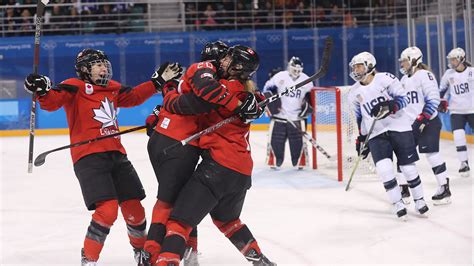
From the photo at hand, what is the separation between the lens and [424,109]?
562 cm

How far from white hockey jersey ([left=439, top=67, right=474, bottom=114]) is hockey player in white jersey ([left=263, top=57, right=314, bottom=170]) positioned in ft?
4.53

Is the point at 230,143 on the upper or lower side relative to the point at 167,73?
lower

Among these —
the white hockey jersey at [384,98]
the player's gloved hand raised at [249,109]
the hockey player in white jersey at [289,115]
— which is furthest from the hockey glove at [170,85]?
the hockey player in white jersey at [289,115]

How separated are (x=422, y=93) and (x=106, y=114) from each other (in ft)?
9.60

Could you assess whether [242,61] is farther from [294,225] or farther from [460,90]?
[460,90]

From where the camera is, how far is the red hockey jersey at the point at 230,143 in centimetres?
326

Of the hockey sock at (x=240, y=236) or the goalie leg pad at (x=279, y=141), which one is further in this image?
the goalie leg pad at (x=279, y=141)

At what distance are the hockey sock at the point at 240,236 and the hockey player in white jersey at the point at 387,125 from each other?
181cm

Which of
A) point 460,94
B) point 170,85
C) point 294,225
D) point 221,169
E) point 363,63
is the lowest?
point 294,225

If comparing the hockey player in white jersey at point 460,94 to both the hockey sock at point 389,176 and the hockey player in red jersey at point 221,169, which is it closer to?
the hockey sock at point 389,176

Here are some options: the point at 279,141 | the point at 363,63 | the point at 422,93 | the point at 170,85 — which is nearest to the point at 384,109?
the point at 363,63

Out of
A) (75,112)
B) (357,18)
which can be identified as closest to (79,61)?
(75,112)

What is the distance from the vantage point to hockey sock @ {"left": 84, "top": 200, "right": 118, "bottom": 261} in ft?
11.8

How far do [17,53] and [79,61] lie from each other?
9541 mm
